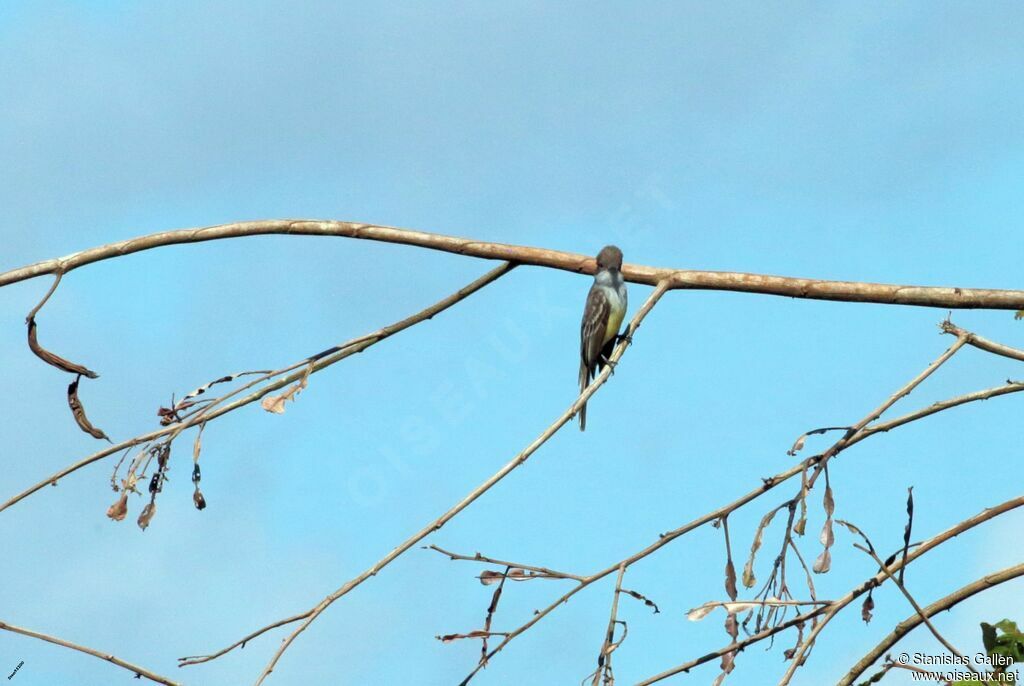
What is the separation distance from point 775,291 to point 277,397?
2.70 m

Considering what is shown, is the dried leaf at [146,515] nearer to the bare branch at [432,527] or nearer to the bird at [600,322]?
the bare branch at [432,527]

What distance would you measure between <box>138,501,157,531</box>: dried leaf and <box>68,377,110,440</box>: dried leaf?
459 mm

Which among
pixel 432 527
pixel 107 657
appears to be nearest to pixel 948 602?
pixel 432 527

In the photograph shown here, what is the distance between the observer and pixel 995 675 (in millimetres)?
5066

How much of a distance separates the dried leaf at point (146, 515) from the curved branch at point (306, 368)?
316 mm

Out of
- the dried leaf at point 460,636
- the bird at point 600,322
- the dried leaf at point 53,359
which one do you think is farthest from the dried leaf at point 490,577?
the bird at point 600,322

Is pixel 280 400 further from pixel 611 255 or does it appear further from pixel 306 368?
pixel 611 255

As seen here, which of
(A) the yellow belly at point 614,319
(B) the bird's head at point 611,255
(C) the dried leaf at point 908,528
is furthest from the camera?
(A) the yellow belly at point 614,319

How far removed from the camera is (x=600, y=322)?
1028 centimetres

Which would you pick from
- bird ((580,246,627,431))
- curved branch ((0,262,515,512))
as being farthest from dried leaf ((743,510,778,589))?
bird ((580,246,627,431))

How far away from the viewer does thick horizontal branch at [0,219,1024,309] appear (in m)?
6.66

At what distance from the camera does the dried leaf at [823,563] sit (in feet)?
18.0

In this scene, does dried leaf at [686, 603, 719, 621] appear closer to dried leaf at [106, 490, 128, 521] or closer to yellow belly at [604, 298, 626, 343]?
dried leaf at [106, 490, 128, 521]

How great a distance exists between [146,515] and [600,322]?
16.6 feet
